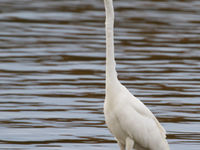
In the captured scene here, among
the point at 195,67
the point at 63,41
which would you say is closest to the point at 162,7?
the point at 63,41

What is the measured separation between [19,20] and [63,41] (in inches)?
138

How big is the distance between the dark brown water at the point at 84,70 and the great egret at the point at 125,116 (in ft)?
4.60

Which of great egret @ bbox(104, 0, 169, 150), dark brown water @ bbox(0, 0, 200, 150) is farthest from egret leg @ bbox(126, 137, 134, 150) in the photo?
dark brown water @ bbox(0, 0, 200, 150)

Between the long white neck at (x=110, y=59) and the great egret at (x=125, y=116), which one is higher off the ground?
the long white neck at (x=110, y=59)

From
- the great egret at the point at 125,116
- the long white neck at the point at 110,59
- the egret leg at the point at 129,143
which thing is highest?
the long white neck at the point at 110,59

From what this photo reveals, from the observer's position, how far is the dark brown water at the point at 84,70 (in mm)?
8914

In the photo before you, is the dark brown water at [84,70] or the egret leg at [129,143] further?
the dark brown water at [84,70]

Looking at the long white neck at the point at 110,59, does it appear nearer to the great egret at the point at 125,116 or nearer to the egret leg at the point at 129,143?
the great egret at the point at 125,116

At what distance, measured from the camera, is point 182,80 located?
1244 cm

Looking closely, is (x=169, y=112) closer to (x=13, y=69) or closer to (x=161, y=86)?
(x=161, y=86)

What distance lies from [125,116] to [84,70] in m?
6.77

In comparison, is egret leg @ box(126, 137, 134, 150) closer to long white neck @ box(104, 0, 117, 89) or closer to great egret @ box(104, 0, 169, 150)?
great egret @ box(104, 0, 169, 150)

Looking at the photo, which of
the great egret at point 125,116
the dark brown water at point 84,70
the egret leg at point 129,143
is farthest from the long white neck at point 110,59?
the dark brown water at point 84,70

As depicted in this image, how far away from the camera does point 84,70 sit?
43.9 ft
